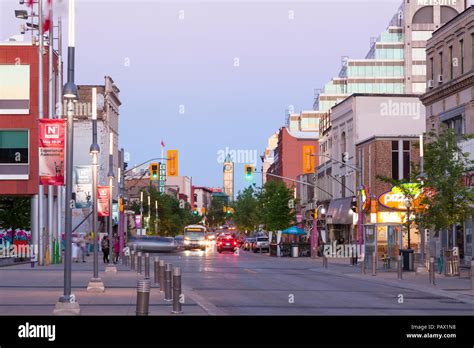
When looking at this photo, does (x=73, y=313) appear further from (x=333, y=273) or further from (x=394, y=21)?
(x=394, y=21)

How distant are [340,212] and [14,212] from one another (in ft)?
107

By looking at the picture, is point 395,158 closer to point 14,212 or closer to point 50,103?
point 14,212

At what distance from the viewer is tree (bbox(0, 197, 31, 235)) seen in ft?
218

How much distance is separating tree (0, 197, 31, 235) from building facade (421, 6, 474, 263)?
30190 mm

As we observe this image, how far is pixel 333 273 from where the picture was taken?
152 ft

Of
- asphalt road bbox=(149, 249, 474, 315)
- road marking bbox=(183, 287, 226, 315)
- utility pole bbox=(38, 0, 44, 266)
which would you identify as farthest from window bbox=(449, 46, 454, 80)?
road marking bbox=(183, 287, 226, 315)

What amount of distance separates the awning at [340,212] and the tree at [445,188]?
1514 inches

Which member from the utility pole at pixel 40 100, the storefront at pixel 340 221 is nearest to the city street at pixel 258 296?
the utility pole at pixel 40 100

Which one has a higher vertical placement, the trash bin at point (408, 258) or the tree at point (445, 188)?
the tree at point (445, 188)

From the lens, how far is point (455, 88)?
168 ft

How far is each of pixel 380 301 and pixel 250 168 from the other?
3713 cm

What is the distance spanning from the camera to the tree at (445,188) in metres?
40.9

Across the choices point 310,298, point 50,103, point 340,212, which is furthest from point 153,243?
point 310,298

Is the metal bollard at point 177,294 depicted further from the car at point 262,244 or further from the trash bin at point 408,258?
the car at point 262,244
